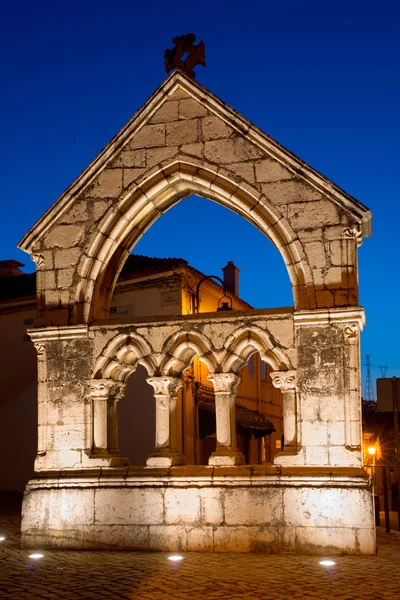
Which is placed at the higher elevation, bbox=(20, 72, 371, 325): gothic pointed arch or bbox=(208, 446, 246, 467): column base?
bbox=(20, 72, 371, 325): gothic pointed arch

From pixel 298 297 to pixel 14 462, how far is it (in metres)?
14.6

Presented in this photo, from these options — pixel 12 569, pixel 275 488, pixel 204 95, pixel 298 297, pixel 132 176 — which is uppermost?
pixel 204 95

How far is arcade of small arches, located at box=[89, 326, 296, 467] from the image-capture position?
420 inches

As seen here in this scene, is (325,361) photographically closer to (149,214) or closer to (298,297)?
(298,297)

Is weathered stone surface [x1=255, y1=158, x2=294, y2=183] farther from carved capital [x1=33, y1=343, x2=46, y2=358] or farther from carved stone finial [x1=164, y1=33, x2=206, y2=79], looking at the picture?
carved capital [x1=33, y1=343, x2=46, y2=358]

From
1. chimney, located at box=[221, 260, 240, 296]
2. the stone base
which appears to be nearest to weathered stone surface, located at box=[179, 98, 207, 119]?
the stone base

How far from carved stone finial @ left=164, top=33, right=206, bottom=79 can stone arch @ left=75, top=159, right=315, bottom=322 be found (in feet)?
4.73

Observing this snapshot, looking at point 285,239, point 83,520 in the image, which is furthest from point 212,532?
point 285,239

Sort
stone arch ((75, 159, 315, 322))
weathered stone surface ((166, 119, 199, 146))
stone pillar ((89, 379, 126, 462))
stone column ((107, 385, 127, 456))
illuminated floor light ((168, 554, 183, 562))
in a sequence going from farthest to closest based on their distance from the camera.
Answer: weathered stone surface ((166, 119, 199, 146)) < stone column ((107, 385, 127, 456)) < stone pillar ((89, 379, 126, 462)) < stone arch ((75, 159, 315, 322)) < illuminated floor light ((168, 554, 183, 562))

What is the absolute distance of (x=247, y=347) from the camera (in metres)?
11.0

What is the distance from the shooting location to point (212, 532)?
1041 cm

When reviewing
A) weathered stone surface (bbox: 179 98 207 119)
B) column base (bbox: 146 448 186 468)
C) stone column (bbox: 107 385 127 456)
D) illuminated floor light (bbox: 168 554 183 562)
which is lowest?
illuminated floor light (bbox: 168 554 183 562)

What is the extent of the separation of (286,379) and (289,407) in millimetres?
346

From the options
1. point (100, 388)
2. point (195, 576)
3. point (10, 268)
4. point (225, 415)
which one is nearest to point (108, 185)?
point (100, 388)
